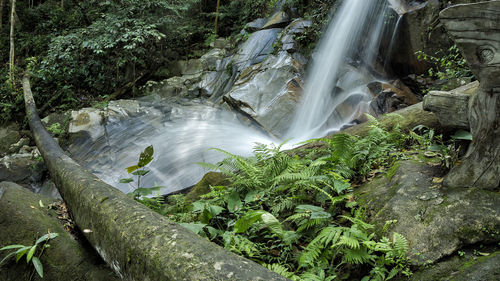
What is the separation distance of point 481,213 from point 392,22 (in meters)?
6.46

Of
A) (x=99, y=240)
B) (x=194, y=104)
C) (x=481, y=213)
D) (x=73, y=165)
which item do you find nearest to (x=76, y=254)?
(x=99, y=240)

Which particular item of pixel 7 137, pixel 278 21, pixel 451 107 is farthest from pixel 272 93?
pixel 7 137

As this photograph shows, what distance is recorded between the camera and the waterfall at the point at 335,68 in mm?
7148

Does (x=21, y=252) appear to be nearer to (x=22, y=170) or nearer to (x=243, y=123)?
(x=243, y=123)

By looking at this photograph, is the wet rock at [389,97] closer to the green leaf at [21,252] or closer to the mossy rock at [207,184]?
the mossy rock at [207,184]

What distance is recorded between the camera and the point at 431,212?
2.21m

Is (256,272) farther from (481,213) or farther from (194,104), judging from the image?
(194,104)

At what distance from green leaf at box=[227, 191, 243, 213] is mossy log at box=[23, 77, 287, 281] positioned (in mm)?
1020

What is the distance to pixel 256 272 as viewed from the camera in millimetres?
1236

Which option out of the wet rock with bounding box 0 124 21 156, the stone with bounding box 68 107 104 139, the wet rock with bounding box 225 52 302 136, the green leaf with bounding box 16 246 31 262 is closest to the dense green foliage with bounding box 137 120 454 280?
the green leaf with bounding box 16 246 31 262

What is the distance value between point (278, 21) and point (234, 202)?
28.9 feet

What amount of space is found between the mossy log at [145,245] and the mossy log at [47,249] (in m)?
0.26

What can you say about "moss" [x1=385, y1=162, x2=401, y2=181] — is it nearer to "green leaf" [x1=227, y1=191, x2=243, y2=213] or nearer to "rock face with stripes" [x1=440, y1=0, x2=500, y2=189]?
"rock face with stripes" [x1=440, y1=0, x2=500, y2=189]

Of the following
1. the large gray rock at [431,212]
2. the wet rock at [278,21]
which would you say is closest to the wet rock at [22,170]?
the wet rock at [278,21]
